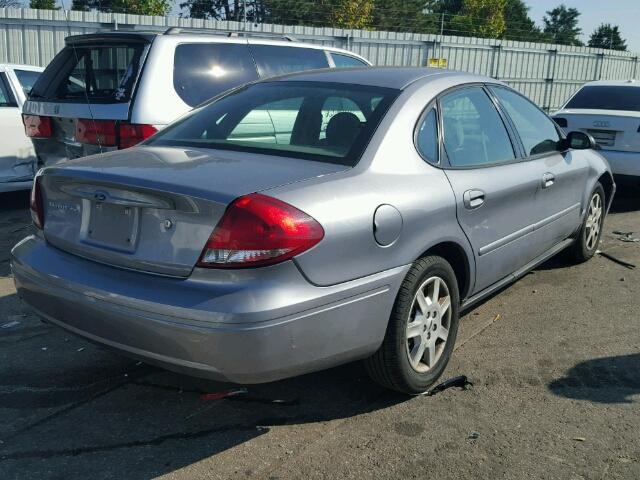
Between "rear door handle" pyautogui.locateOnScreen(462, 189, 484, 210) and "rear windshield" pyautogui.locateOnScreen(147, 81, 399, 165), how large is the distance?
66cm

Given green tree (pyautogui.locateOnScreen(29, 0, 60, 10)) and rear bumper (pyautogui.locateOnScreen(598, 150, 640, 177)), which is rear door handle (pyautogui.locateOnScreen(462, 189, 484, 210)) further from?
green tree (pyautogui.locateOnScreen(29, 0, 60, 10))

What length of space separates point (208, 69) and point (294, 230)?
3588mm

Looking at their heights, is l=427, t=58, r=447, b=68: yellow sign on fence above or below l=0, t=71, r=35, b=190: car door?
above

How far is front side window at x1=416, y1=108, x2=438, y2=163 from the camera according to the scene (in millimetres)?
3674

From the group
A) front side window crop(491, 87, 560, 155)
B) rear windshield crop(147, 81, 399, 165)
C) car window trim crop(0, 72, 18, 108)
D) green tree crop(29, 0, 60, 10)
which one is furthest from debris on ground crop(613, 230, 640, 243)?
green tree crop(29, 0, 60, 10)

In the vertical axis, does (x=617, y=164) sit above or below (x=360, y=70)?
below

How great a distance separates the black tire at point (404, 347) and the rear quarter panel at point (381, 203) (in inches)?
4.1

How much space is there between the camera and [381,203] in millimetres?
3191

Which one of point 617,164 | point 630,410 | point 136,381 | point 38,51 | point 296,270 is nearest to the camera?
point 296,270

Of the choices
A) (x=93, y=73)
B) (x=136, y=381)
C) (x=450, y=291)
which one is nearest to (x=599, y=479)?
(x=450, y=291)

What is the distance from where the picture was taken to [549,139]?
5.18m

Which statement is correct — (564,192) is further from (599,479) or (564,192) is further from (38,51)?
(38,51)

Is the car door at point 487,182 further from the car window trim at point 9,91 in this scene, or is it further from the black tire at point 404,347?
the car window trim at point 9,91

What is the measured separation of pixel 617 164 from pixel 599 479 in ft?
21.3
